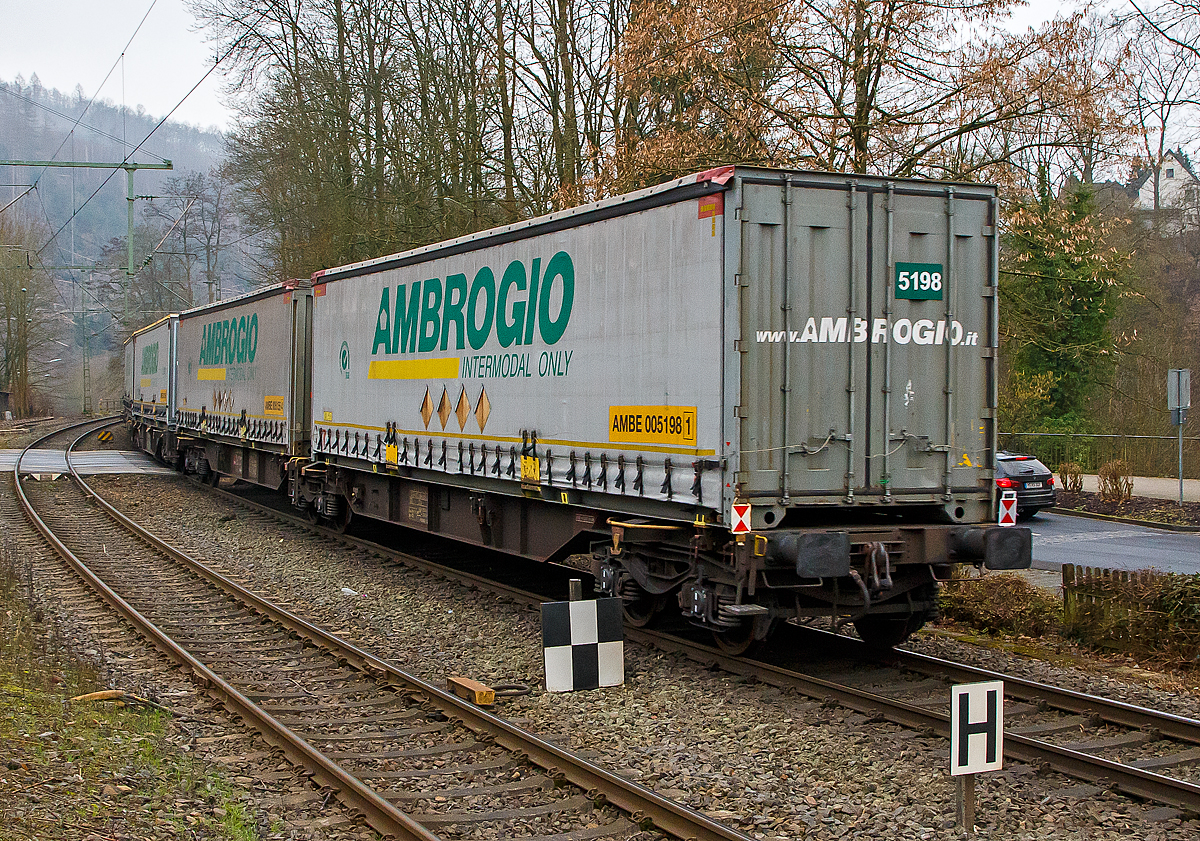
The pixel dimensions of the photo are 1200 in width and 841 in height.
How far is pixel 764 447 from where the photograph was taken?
7723mm

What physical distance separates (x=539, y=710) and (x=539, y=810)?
6.21 ft

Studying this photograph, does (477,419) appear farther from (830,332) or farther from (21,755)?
(21,755)

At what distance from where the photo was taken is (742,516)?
7.52m

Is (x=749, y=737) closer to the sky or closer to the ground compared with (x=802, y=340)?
closer to the ground

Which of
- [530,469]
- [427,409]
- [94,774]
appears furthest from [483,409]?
[94,774]

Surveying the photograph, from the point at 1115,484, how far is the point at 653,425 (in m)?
15.9

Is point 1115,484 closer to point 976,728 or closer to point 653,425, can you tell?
point 653,425

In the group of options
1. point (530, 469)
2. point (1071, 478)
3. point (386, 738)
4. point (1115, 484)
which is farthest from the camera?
point (1071, 478)

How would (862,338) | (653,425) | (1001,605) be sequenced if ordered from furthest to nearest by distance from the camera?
(1001,605)
(653,425)
(862,338)

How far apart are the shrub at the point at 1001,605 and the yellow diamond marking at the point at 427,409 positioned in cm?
612

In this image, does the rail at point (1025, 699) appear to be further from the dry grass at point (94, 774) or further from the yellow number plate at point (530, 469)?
the dry grass at point (94, 774)

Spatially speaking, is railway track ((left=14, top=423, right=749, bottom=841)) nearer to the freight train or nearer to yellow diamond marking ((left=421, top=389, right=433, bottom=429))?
the freight train

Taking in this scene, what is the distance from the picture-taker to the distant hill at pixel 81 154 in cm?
13054

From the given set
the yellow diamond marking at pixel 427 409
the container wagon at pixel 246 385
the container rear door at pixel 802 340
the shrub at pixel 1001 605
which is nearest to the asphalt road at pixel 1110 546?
the shrub at pixel 1001 605
